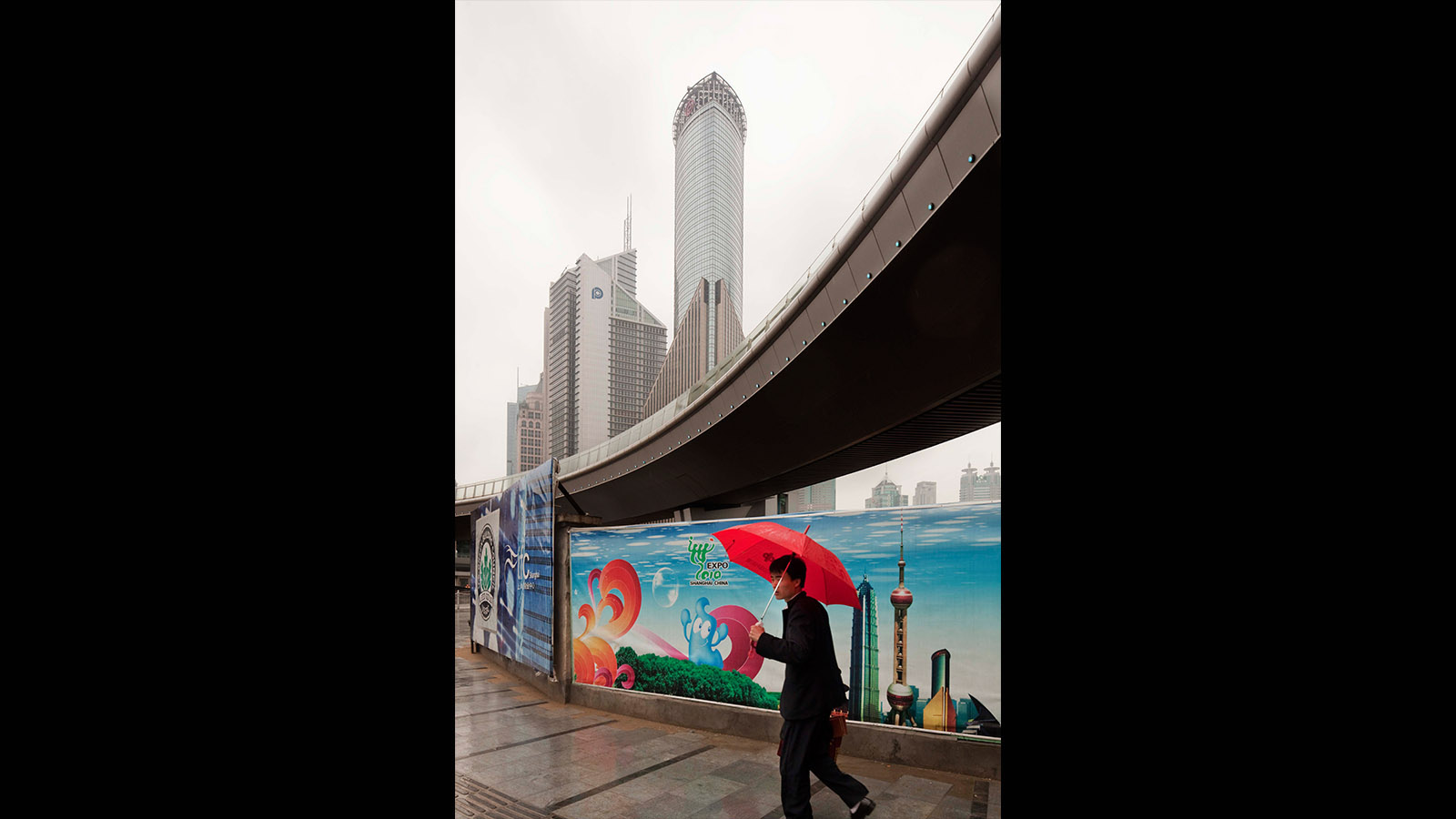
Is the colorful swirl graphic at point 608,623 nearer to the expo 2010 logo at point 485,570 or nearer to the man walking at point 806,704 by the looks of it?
the man walking at point 806,704

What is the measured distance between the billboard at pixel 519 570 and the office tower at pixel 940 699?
5990 millimetres

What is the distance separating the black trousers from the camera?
4.79 metres

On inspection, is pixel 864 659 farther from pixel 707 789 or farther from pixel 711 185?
pixel 711 185

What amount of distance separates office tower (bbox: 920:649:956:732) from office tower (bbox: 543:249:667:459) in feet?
288

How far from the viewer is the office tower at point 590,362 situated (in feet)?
313

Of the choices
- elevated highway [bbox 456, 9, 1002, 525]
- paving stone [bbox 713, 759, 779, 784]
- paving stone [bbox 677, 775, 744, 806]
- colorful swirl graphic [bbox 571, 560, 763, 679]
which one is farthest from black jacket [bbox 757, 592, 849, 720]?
colorful swirl graphic [bbox 571, 560, 763, 679]

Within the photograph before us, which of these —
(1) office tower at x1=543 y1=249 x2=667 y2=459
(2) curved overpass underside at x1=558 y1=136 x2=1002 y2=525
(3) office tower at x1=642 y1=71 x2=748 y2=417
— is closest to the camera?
(2) curved overpass underside at x1=558 y1=136 x2=1002 y2=525

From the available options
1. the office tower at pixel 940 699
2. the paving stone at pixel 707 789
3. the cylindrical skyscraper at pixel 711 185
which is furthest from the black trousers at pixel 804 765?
the cylindrical skyscraper at pixel 711 185

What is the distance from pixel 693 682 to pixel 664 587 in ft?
4.05

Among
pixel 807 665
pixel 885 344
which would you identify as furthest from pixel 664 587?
pixel 885 344

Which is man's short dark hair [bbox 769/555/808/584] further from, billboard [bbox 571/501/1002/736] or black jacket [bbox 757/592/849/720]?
billboard [bbox 571/501/1002/736]
